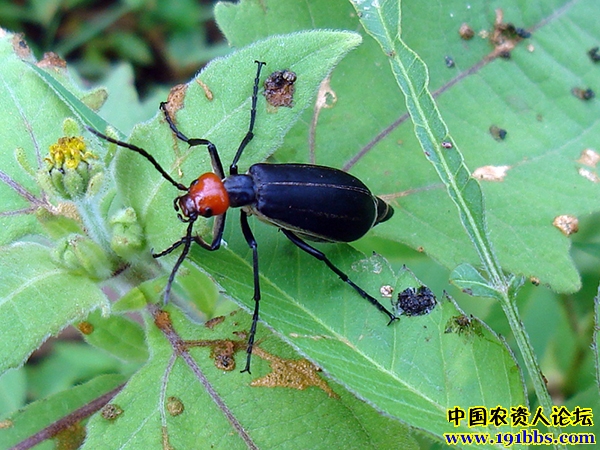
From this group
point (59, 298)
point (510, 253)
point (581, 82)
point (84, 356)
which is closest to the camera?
point (59, 298)

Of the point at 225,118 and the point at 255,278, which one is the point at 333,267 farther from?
the point at 225,118

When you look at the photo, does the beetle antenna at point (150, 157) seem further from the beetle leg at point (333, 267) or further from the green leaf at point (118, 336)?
the green leaf at point (118, 336)

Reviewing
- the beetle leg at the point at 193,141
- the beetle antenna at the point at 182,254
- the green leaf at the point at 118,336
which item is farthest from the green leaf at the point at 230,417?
the beetle leg at the point at 193,141

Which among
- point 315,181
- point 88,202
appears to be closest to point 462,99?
point 315,181

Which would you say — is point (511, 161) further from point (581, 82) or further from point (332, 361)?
point (332, 361)

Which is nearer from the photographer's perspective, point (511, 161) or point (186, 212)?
point (186, 212)

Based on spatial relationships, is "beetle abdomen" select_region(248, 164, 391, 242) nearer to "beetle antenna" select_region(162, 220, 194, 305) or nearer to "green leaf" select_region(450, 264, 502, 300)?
"beetle antenna" select_region(162, 220, 194, 305)

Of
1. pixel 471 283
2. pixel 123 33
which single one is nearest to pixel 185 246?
pixel 471 283
